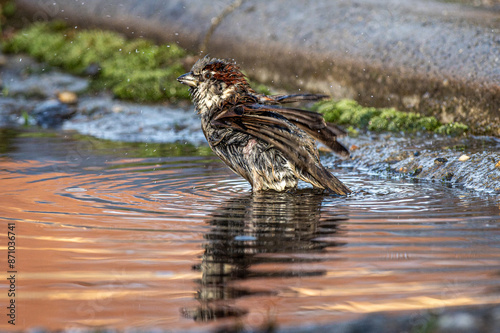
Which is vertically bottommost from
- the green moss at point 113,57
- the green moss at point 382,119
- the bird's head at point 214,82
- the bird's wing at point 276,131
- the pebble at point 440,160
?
the pebble at point 440,160

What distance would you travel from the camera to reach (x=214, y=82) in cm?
629

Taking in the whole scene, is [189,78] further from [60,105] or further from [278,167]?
[60,105]

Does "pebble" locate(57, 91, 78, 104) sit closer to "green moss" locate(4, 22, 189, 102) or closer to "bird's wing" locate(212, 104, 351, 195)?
"green moss" locate(4, 22, 189, 102)

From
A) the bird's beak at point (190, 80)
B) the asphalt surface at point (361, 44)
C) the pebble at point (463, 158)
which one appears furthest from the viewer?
the asphalt surface at point (361, 44)

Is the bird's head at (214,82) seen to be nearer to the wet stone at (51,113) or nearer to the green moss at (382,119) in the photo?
the green moss at (382,119)

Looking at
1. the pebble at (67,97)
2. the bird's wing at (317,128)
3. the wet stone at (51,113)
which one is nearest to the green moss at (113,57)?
the pebble at (67,97)

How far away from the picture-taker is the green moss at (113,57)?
10.8m

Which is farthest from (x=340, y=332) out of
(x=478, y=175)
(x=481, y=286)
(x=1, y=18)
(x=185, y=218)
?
(x=1, y=18)

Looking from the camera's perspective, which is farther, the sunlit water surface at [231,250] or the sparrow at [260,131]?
the sparrow at [260,131]

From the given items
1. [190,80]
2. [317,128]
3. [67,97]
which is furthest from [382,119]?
[67,97]

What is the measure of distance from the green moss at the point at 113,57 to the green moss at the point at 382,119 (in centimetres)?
265

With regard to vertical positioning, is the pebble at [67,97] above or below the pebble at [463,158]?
above

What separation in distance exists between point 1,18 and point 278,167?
10.5 metres

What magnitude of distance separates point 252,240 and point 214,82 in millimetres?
2326
